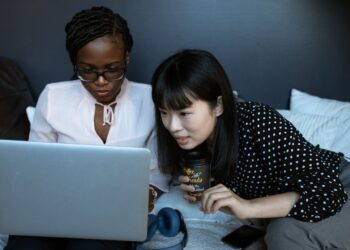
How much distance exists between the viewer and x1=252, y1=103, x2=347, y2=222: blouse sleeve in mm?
1217

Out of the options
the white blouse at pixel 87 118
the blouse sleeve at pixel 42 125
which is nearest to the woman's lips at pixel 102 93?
the white blouse at pixel 87 118

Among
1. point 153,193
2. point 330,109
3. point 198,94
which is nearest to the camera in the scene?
point 198,94

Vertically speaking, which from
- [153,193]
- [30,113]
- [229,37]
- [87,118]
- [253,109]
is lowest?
[153,193]

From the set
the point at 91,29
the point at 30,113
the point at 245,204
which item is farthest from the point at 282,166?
the point at 30,113

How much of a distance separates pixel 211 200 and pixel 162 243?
0.36m

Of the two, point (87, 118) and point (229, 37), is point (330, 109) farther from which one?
point (87, 118)

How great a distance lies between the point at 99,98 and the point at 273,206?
666 millimetres

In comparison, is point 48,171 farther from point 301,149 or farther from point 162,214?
point 301,149

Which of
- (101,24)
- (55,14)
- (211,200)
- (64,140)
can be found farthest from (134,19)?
(211,200)

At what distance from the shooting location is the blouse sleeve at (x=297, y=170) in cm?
122

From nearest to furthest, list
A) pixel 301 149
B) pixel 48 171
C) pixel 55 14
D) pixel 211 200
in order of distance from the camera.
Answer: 1. pixel 48 171
2. pixel 211 200
3. pixel 301 149
4. pixel 55 14

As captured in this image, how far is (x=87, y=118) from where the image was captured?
1.51 metres

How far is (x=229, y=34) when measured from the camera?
2.00m

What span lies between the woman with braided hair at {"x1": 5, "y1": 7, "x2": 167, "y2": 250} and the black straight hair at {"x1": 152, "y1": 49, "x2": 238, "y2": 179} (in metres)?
0.13
